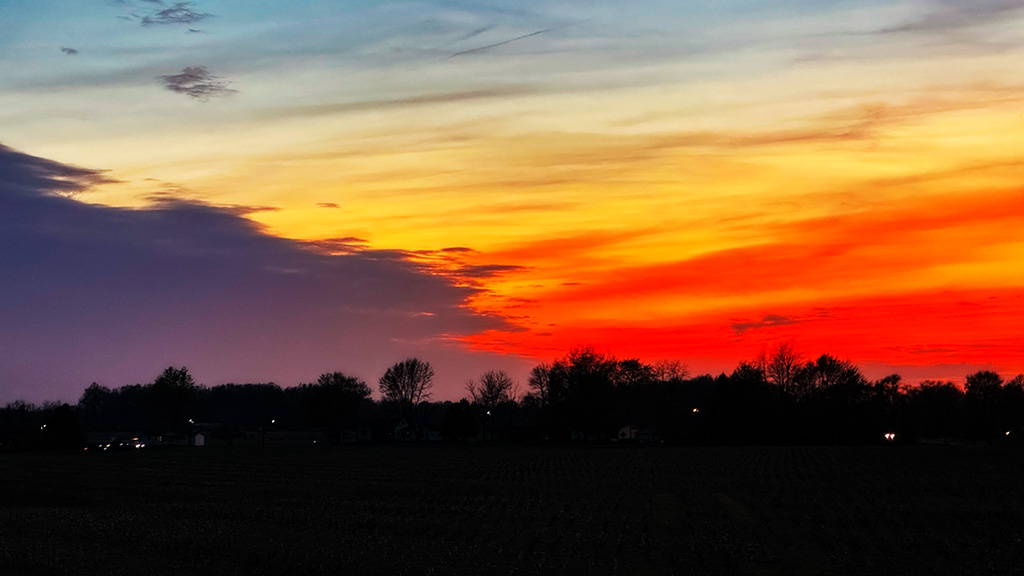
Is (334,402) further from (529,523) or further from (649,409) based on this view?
(529,523)

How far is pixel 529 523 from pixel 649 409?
132 metres

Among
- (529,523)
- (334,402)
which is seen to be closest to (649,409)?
(334,402)

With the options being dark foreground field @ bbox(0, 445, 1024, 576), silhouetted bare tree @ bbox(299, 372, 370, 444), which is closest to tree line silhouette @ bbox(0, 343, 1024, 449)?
silhouetted bare tree @ bbox(299, 372, 370, 444)

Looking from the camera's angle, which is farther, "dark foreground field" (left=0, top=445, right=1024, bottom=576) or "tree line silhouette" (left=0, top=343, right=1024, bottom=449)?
"tree line silhouette" (left=0, top=343, right=1024, bottom=449)

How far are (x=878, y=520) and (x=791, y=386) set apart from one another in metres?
111

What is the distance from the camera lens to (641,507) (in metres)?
38.6

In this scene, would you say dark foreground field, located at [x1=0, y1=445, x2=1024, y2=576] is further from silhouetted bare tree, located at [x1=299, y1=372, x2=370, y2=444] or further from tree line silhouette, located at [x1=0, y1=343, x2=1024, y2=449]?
silhouetted bare tree, located at [x1=299, y1=372, x2=370, y2=444]

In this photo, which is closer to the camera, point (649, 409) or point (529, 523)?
point (529, 523)

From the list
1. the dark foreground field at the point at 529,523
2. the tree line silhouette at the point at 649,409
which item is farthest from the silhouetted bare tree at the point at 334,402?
the dark foreground field at the point at 529,523

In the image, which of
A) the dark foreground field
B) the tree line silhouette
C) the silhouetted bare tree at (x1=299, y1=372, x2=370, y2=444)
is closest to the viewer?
the dark foreground field

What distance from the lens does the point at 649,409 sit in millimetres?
162875

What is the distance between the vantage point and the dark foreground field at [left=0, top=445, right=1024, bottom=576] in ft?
83.3

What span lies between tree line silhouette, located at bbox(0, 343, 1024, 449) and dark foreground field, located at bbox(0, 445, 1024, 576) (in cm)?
6096

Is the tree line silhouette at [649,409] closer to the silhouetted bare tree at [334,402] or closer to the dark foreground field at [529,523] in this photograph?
the silhouetted bare tree at [334,402]
